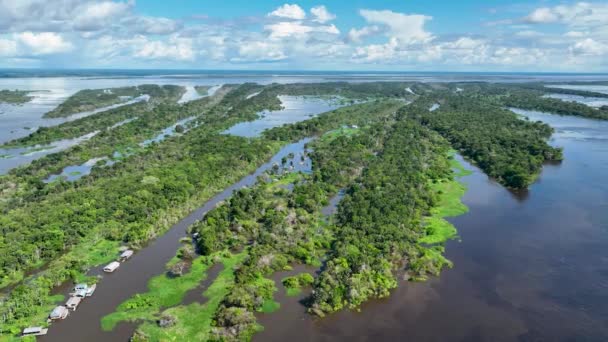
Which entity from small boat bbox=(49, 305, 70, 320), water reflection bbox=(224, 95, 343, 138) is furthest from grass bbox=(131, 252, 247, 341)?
water reflection bbox=(224, 95, 343, 138)

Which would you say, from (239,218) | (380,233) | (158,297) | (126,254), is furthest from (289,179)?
(158,297)

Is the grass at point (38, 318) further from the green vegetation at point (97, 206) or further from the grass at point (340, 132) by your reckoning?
the grass at point (340, 132)

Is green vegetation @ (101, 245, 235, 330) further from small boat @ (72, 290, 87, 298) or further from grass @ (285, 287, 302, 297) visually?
grass @ (285, 287, 302, 297)

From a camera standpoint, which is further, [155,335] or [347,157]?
[347,157]

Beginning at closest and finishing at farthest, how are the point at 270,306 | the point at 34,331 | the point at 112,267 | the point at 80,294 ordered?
the point at 34,331 < the point at 270,306 < the point at 80,294 < the point at 112,267

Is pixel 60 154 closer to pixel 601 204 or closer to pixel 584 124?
pixel 601 204

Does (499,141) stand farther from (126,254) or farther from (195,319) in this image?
(195,319)

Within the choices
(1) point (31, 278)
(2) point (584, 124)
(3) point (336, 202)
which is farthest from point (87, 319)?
(2) point (584, 124)
